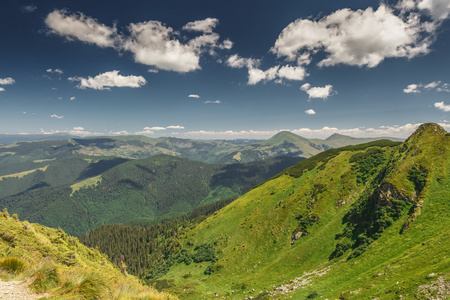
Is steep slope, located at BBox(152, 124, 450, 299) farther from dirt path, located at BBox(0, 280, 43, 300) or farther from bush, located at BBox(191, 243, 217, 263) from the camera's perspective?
dirt path, located at BBox(0, 280, 43, 300)

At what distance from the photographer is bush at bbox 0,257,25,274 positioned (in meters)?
10.1

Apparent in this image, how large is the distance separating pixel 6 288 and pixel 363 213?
60.0 metres

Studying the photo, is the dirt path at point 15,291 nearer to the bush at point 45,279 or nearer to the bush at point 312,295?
the bush at point 45,279

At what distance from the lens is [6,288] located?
344 inches

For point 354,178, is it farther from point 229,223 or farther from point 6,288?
point 6,288

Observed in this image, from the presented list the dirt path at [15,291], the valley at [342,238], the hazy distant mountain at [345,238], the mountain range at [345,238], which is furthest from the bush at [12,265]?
the valley at [342,238]

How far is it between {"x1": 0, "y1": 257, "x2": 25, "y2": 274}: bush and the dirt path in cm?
105

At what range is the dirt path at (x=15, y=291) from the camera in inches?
321

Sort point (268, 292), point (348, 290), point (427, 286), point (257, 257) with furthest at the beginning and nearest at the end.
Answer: point (257, 257), point (268, 292), point (348, 290), point (427, 286)

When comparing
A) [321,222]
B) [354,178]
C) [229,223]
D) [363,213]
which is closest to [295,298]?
[363,213]

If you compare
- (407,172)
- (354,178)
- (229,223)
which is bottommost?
(229,223)

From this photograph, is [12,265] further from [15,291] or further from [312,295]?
[312,295]

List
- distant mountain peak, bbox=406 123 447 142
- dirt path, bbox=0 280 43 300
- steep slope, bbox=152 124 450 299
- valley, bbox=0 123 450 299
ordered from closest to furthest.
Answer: dirt path, bbox=0 280 43 300, steep slope, bbox=152 124 450 299, valley, bbox=0 123 450 299, distant mountain peak, bbox=406 123 447 142

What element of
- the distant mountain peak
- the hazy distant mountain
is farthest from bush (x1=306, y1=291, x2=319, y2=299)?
the distant mountain peak
